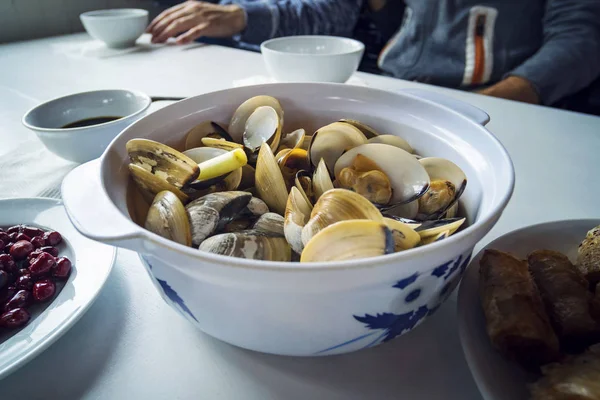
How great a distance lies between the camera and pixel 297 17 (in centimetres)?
145

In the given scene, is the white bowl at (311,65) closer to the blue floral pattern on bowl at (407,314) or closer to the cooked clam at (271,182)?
the cooked clam at (271,182)

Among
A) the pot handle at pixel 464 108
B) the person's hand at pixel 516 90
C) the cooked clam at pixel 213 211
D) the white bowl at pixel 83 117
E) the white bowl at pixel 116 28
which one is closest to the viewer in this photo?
the cooked clam at pixel 213 211

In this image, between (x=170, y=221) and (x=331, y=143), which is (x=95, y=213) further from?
(x=331, y=143)

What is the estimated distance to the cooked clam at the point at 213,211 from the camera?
1.10 feet

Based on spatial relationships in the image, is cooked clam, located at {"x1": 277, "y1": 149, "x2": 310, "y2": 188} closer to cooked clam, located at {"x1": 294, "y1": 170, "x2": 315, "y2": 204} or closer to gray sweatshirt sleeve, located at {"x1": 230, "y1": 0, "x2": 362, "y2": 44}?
cooked clam, located at {"x1": 294, "y1": 170, "x2": 315, "y2": 204}

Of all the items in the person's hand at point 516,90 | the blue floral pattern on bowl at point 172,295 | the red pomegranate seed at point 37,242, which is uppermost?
the blue floral pattern on bowl at point 172,295

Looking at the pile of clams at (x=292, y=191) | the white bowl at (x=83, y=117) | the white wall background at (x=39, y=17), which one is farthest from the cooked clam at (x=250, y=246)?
the white wall background at (x=39, y=17)

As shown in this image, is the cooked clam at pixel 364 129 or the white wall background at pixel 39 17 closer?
the cooked clam at pixel 364 129

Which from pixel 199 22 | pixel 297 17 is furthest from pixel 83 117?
pixel 297 17

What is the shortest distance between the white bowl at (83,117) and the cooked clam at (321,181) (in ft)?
1.09

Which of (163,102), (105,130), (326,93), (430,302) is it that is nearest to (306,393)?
(430,302)

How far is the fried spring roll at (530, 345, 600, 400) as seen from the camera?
23 centimetres

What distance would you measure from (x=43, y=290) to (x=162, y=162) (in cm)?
15

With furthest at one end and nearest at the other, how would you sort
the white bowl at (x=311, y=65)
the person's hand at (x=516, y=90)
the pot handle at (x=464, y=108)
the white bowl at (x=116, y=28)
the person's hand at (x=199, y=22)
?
the person's hand at (x=199, y=22), the white bowl at (x=116, y=28), the person's hand at (x=516, y=90), the white bowl at (x=311, y=65), the pot handle at (x=464, y=108)
